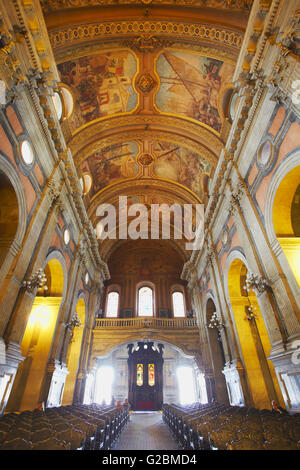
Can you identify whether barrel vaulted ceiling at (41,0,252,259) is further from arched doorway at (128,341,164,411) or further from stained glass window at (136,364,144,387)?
stained glass window at (136,364,144,387)

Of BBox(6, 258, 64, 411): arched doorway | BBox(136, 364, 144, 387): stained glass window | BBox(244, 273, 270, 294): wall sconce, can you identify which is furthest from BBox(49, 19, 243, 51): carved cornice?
BBox(136, 364, 144, 387): stained glass window

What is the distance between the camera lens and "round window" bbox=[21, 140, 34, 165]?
23.1ft

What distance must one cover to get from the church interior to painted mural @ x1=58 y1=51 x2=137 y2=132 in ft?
0.20

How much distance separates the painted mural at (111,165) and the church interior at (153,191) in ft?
0.26

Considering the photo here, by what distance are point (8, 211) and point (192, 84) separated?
8924 millimetres

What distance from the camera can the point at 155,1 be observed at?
8.16 meters

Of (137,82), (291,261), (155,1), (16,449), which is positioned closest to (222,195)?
(291,261)

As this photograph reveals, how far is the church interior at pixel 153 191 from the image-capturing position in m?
5.75

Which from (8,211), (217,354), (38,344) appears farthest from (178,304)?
Answer: (8,211)

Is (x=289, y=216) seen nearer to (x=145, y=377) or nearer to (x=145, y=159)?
(x=145, y=159)

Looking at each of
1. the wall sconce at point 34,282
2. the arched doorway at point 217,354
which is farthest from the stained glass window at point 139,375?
the wall sconce at point 34,282

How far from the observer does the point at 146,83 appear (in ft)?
33.7

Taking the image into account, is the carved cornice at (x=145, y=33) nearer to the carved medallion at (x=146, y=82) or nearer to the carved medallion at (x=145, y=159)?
the carved medallion at (x=146, y=82)
